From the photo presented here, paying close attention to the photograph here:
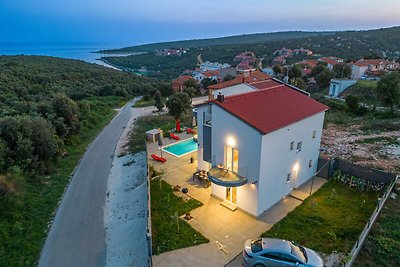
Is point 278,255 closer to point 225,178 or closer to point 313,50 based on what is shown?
point 225,178

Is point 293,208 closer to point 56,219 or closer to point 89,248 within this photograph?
point 89,248

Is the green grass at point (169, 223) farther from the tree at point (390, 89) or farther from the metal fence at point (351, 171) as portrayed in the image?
the tree at point (390, 89)

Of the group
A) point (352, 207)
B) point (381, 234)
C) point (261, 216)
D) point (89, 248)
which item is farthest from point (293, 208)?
point (89, 248)

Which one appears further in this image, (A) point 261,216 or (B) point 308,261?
(A) point 261,216

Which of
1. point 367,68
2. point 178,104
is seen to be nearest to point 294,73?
point 367,68

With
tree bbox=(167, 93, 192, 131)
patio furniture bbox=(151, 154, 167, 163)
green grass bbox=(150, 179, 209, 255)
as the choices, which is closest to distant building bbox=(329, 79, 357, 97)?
tree bbox=(167, 93, 192, 131)

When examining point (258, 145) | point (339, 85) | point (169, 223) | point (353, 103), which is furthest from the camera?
point (339, 85)

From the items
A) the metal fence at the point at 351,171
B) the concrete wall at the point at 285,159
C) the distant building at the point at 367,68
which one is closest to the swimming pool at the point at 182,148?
the concrete wall at the point at 285,159
